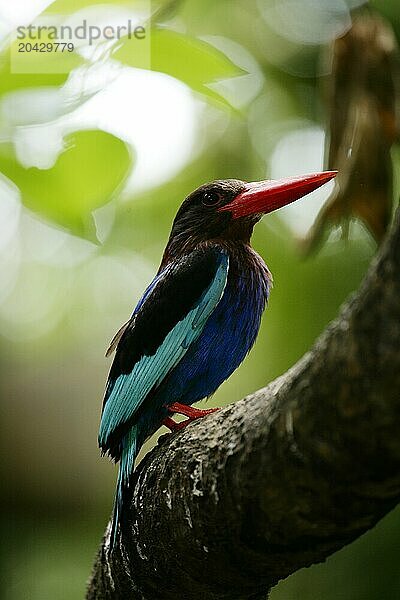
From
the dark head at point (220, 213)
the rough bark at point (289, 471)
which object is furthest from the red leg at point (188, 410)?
the dark head at point (220, 213)

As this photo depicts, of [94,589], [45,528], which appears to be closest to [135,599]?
[94,589]

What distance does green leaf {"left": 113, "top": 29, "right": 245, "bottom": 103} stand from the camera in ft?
4.84

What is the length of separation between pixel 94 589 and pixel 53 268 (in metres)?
2.02

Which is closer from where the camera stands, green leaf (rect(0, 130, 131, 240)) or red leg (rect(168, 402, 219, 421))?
green leaf (rect(0, 130, 131, 240))

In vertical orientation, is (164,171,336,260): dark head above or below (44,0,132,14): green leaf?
below

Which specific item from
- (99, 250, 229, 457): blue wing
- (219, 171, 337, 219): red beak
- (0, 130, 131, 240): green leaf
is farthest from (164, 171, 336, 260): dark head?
(0, 130, 131, 240): green leaf

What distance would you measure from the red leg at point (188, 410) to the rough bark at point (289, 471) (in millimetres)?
231

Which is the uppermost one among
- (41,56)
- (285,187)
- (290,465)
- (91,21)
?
(91,21)

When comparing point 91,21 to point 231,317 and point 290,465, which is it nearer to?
point 231,317

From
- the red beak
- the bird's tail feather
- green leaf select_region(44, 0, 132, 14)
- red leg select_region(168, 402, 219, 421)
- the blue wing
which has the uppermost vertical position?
green leaf select_region(44, 0, 132, 14)

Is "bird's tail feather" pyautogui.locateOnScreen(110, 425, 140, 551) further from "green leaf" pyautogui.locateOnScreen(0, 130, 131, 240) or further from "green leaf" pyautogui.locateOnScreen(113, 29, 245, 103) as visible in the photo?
"green leaf" pyautogui.locateOnScreen(113, 29, 245, 103)

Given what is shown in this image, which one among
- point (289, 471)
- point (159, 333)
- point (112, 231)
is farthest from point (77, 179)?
point (112, 231)

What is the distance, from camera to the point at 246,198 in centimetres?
194

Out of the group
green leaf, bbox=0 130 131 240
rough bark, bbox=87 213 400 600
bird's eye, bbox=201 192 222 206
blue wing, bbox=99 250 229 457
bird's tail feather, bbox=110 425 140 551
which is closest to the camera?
rough bark, bbox=87 213 400 600
